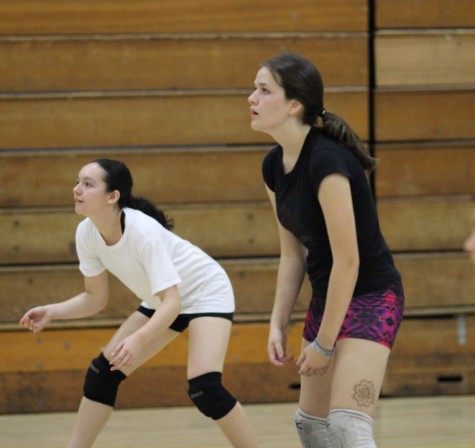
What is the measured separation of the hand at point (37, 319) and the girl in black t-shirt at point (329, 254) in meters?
0.97

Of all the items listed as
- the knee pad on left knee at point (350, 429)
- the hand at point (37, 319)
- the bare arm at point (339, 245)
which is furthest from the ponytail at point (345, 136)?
the hand at point (37, 319)

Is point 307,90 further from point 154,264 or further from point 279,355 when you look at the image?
point 154,264

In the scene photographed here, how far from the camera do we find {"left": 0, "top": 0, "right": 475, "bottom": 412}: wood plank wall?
508cm

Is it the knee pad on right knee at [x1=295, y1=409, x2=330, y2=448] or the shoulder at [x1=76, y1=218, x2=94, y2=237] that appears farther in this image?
Result: the shoulder at [x1=76, y1=218, x2=94, y2=237]

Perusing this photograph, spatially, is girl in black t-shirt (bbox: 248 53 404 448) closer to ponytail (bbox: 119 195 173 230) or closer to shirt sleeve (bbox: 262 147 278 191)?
shirt sleeve (bbox: 262 147 278 191)

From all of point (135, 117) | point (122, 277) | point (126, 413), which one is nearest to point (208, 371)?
point (122, 277)

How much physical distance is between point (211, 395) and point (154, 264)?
502 millimetres

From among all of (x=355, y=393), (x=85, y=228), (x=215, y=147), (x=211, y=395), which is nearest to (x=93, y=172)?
(x=85, y=228)

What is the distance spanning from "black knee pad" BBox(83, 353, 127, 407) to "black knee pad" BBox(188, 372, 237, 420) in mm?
309

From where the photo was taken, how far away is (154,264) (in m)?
3.28

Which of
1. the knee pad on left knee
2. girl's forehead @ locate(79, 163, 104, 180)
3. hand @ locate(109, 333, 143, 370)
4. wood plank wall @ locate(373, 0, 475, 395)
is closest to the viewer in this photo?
the knee pad on left knee

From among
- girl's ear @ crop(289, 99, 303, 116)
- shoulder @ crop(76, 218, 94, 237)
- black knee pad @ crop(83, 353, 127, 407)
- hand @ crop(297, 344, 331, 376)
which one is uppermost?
girl's ear @ crop(289, 99, 303, 116)

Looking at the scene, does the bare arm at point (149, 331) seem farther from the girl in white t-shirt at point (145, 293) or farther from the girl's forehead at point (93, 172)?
the girl's forehead at point (93, 172)

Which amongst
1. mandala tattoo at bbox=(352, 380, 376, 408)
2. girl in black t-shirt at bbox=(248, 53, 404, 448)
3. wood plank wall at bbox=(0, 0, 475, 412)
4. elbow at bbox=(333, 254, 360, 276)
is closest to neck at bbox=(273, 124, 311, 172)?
girl in black t-shirt at bbox=(248, 53, 404, 448)
